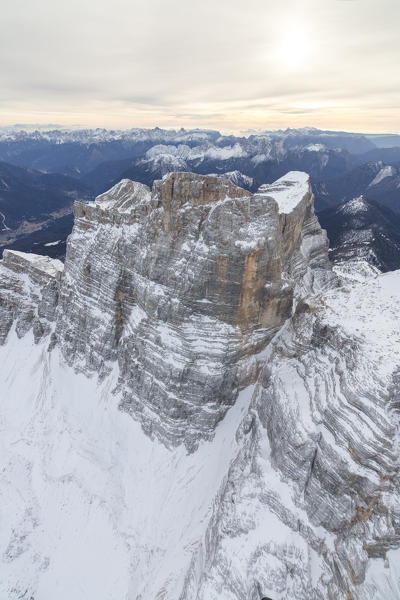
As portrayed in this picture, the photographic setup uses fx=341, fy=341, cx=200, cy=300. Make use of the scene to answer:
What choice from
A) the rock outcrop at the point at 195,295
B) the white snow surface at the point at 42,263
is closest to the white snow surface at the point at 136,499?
the rock outcrop at the point at 195,295

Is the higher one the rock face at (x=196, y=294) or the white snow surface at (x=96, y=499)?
the rock face at (x=196, y=294)

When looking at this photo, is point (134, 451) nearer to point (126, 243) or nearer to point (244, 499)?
point (244, 499)

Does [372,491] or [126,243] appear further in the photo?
[126,243]

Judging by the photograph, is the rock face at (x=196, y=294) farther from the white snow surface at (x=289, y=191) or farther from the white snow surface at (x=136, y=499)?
the white snow surface at (x=136, y=499)

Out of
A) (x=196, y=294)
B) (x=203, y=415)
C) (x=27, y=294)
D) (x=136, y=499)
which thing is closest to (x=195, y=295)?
(x=196, y=294)

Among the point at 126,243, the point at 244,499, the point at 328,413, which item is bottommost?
the point at 244,499

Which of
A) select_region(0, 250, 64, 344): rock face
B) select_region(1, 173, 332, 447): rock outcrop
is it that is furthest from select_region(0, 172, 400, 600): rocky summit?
select_region(0, 250, 64, 344): rock face

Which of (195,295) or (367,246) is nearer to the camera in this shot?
(195,295)

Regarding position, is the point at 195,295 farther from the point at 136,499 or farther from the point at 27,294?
the point at 27,294

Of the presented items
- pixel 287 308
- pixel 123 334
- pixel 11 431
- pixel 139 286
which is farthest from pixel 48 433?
pixel 287 308
